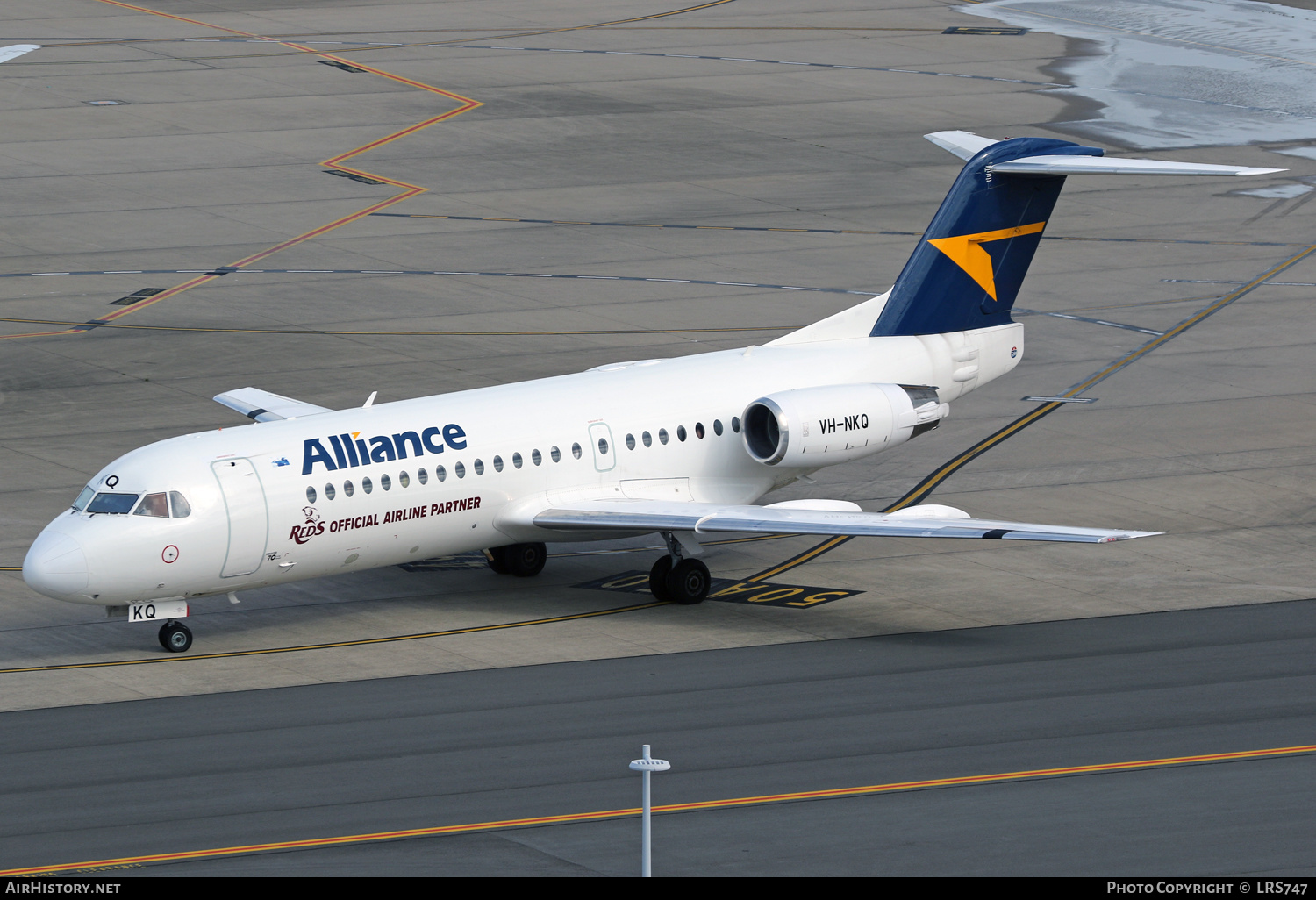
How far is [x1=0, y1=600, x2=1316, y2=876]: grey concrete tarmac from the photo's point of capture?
20219 millimetres

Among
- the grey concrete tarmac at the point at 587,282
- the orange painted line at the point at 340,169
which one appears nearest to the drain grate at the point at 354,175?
the orange painted line at the point at 340,169

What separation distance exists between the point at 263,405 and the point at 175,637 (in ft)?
24.9

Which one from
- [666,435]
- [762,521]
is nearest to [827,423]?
[666,435]

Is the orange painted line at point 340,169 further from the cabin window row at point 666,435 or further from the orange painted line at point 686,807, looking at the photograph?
the orange painted line at point 686,807

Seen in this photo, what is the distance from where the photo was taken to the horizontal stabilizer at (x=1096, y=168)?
29.0 meters

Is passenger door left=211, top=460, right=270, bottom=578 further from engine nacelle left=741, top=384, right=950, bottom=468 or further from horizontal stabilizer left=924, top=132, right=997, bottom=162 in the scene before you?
horizontal stabilizer left=924, top=132, right=997, bottom=162

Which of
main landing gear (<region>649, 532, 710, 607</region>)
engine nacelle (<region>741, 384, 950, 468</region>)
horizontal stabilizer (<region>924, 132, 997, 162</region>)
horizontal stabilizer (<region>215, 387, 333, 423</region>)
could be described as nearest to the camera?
main landing gear (<region>649, 532, 710, 607</region>)

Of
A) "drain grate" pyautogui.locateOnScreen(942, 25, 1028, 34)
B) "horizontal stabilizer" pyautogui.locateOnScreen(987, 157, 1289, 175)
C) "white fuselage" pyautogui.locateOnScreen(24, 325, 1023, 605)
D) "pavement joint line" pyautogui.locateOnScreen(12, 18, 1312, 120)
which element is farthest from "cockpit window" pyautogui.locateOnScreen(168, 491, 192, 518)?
"drain grate" pyautogui.locateOnScreen(942, 25, 1028, 34)

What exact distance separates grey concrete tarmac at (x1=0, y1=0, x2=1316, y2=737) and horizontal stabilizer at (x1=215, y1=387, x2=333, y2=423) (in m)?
2.80

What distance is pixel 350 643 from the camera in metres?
27.4

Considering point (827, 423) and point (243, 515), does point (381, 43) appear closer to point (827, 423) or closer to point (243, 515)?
point (827, 423)

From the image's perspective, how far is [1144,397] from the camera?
39750 mm

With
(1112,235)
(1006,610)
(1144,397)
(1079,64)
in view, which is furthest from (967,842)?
(1079,64)

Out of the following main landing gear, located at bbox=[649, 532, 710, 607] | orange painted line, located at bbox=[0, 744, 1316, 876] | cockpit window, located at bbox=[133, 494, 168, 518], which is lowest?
orange painted line, located at bbox=[0, 744, 1316, 876]
